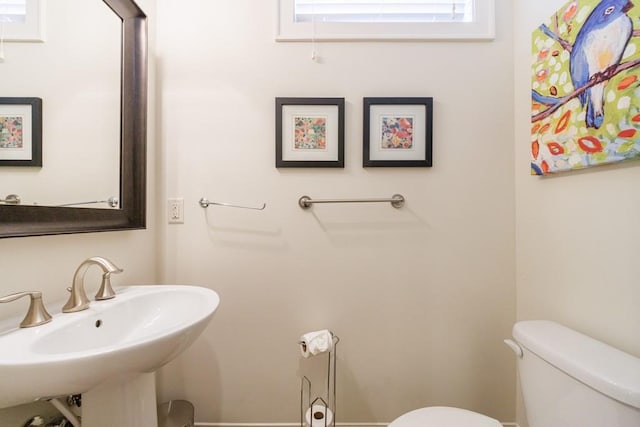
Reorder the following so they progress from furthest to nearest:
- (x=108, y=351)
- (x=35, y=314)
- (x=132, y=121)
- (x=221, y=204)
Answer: (x=221, y=204) → (x=132, y=121) → (x=35, y=314) → (x=108, y=351)

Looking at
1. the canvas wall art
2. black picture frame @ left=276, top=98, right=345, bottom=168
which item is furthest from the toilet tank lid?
Result: black picture frame @ left=276, top=98, right=345, bottom=168

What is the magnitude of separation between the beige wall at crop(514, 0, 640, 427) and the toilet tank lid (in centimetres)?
9

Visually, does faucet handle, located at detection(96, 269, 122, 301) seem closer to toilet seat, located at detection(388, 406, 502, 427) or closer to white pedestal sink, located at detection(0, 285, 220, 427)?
white pedestal sink, located at detection(0, 285, 220, 427)

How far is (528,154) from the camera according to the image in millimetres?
1146

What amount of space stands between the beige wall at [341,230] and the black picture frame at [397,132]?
0.16ft

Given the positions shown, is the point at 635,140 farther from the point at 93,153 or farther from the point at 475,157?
the point at 93,153

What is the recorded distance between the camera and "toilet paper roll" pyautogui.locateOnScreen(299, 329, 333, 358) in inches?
42.5

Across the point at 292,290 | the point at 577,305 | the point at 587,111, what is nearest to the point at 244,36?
the point at 292,290

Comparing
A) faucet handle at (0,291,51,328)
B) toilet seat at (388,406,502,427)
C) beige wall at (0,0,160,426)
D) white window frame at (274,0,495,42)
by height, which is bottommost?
toilet seat at (388,406,502,427)

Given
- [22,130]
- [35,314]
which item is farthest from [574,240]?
[22,130]

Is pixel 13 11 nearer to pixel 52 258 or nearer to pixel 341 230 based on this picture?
pixel 52 258

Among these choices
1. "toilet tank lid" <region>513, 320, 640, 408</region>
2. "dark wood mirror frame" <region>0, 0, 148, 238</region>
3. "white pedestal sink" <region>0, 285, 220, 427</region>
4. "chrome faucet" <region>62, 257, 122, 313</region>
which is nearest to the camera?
"white pedestal sink" <region>0, 285, 220, 427</region>

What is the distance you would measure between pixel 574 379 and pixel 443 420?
382 mm

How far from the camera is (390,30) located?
1202 millimetres
